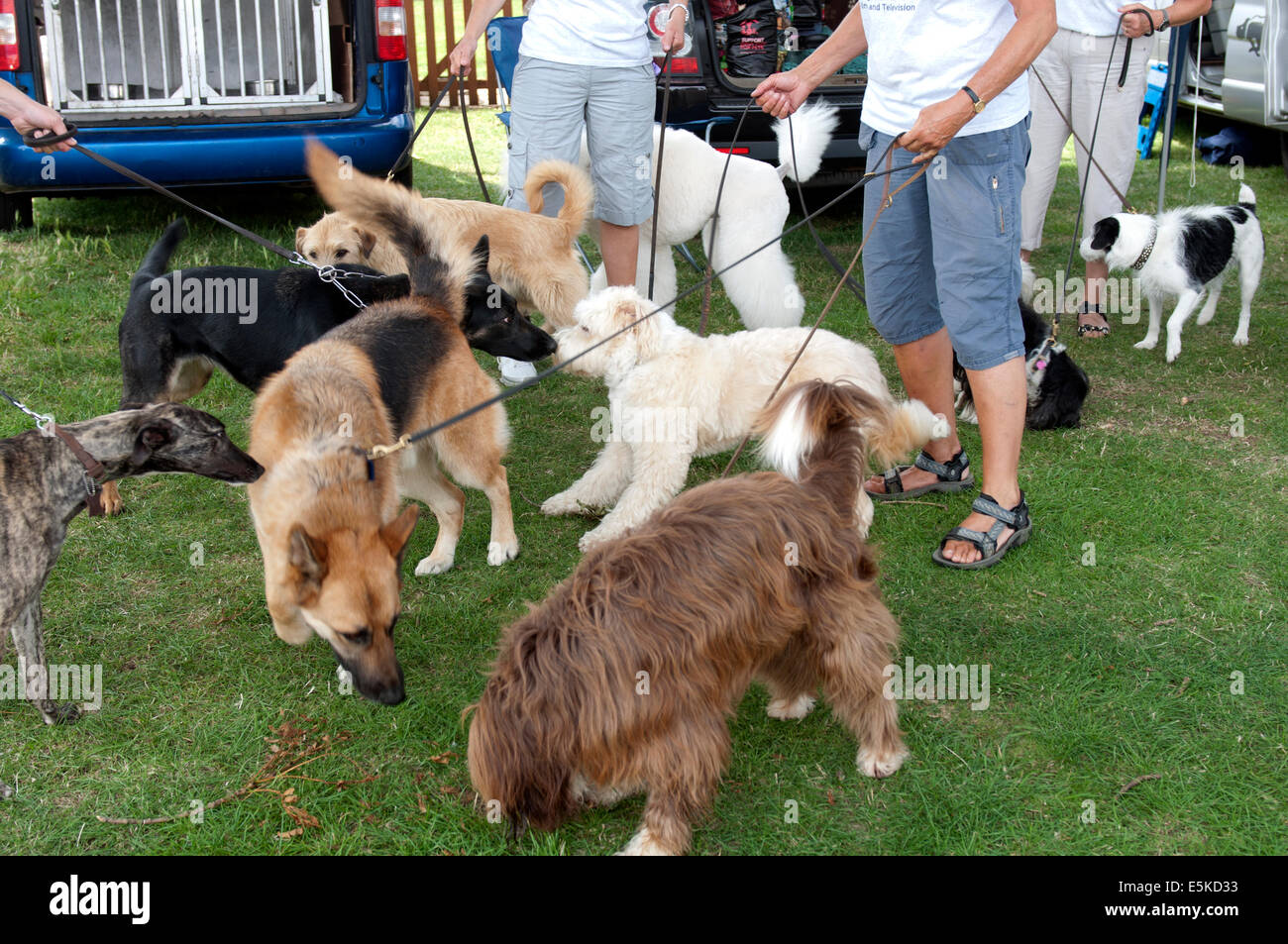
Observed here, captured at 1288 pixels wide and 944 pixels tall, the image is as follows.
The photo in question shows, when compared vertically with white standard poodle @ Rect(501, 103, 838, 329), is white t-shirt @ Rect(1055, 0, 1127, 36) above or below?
above

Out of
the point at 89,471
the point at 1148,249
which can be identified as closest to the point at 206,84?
the point at 89,471

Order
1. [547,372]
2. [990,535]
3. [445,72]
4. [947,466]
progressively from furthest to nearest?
[445,72], [947,466], [990,535], [547,372]

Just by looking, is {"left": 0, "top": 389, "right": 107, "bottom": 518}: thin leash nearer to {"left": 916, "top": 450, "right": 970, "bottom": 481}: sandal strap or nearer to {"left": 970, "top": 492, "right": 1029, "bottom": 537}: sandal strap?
{"left": 970, "top": 492, "right": 1029, "bottom": 537}: sandal strap

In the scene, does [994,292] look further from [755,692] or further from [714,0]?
[714,0]

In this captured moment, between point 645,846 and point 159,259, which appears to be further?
point 159,259

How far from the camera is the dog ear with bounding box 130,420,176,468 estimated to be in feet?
10.4

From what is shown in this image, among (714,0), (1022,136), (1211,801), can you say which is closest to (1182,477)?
(1022,136)

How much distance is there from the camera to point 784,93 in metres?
4.06

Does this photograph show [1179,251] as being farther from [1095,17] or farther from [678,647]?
[678,647]

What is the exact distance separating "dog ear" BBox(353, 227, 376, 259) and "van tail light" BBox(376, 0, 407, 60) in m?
2.11

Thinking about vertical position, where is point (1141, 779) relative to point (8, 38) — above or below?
below

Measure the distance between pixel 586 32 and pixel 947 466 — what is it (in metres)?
2.53

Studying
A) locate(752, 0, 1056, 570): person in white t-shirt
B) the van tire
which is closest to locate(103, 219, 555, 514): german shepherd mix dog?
locate(752, 0, 1056, 570): person in white t-shirt

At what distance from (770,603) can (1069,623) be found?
4.99 ft
